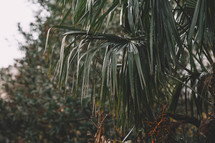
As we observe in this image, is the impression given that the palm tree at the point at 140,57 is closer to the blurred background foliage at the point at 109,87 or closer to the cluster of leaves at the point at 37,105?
the blurred background foliage at the point at 109,87

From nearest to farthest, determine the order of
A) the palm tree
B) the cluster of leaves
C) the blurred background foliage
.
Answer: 1. the palm tree
2. the blurred background foliage
3. the cluster of leaves

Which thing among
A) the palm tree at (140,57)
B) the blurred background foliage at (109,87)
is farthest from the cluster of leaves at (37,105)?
the palm tree at (140,57)

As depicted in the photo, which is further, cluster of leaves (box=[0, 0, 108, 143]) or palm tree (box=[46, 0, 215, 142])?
cluster of leaves (box=[0, 0, 108, 143])

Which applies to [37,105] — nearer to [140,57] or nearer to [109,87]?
[109,87]

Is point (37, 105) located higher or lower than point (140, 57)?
lower

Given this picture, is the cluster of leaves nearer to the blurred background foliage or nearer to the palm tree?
the blurred background foliage

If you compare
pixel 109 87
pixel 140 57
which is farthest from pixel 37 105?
pixel 140 57

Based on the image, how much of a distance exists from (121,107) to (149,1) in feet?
2.76

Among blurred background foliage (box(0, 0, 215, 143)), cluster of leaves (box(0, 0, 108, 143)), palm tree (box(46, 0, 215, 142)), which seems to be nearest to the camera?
palm tree (box(46, 0, 215, 142))

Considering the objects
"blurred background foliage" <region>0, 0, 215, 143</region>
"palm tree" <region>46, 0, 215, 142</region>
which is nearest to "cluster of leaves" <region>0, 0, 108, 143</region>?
"blurred background foliage" <region>0, 0, 215, 143</region>

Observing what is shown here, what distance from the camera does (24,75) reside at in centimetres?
460

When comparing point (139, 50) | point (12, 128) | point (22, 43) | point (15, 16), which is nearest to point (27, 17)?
point (15, 16)

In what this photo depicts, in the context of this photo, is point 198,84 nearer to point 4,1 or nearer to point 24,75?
point 24,75

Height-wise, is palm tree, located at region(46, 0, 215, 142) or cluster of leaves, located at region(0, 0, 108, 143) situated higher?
palm tree, located at region(46, 0, 215, 142)
